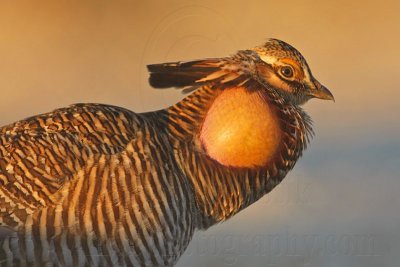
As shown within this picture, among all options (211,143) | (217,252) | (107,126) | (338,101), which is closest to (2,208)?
(107,126)

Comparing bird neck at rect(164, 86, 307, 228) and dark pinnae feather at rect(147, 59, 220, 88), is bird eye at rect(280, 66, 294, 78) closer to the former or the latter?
bird neck at rect(164, 86, 307, 228)

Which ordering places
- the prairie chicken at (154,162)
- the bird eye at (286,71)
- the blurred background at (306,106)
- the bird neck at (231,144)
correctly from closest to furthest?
the prairie chicken at (154,162)
the bird neck at (231,144)
the bird eye at (286,71)
the blurred background at (306,106)

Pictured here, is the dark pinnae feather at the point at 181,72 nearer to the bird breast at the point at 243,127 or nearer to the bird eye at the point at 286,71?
the bird breast at the point at 243,127

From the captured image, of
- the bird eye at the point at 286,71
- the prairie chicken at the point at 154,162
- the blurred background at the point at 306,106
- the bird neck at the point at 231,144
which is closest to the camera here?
the prairie chicken at the point at 154,162

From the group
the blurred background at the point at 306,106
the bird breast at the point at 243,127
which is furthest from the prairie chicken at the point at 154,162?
the blurred background at the point at 306,106

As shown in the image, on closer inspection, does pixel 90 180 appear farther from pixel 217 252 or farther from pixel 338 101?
pixel 338 101

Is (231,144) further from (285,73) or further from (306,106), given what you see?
(306,106)

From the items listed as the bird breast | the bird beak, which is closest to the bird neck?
the bird breast
